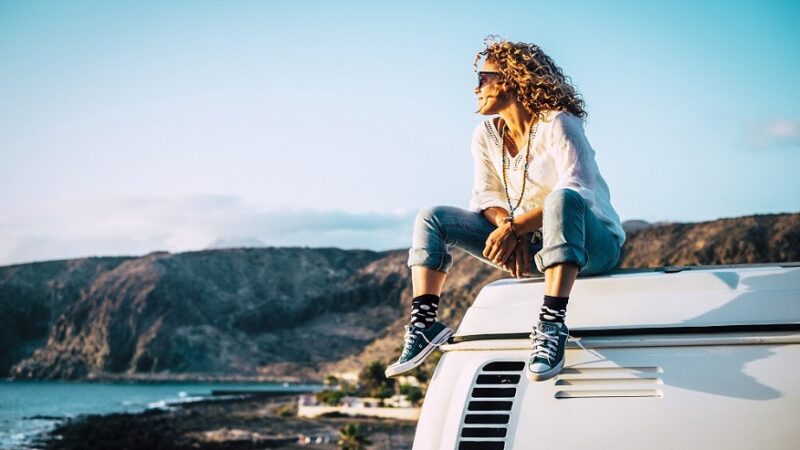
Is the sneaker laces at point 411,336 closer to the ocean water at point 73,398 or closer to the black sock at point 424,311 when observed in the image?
the black sock at point 424,311

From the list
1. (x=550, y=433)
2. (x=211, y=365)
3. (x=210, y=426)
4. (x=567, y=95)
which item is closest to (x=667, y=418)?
(x=550, y=433)

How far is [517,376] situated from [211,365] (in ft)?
588

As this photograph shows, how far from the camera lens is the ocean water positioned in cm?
10662

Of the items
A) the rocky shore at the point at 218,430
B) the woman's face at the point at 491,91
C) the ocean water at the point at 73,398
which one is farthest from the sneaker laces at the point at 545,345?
the ocean water at the point at 73,398

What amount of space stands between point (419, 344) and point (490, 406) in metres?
0.76

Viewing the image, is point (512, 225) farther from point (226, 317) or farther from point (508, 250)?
point (226, 317)

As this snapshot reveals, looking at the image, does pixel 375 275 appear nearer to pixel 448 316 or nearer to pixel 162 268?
pixel 162 268

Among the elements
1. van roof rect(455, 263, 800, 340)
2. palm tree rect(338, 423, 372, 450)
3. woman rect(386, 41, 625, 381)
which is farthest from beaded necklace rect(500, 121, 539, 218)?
palm tree rect(338, 423, 372, 450)

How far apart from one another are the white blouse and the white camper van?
17.1 inches

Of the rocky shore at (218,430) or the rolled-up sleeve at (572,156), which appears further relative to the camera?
the rocky shore at (218,430)

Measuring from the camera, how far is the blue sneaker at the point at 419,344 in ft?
11.5

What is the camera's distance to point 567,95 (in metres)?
3.62

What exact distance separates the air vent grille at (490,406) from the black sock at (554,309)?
169 millimetres

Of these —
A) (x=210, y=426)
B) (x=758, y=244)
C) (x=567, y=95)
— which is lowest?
(x=210, y=426)
